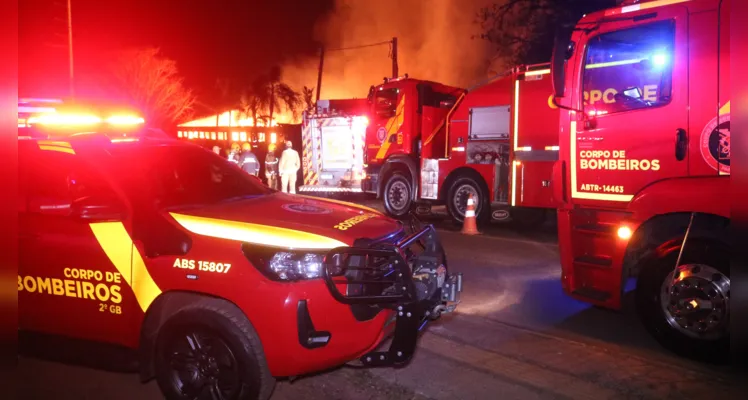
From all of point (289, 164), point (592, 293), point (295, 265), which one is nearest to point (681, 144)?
point (592, 293)

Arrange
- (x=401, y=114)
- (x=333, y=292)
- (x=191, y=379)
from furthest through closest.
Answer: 1. (x=401, y=114)
2. (x=191, y=379)
3. (x=333, y=292)

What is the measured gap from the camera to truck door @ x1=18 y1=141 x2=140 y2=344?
3623mm

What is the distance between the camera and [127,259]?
3.56 meters

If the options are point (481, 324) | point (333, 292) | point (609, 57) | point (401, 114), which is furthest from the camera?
point (401, 114)

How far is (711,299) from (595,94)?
1.90 metres

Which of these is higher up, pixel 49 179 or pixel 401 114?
pixel 401 114

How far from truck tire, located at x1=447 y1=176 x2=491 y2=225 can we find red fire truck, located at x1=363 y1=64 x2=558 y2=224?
2 centimetres

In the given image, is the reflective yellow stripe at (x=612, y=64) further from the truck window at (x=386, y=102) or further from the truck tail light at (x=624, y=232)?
the truck window at (x=386, y=102)

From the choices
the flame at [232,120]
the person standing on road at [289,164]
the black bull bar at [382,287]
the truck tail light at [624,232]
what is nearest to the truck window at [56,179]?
the black bull bar at [382,287]

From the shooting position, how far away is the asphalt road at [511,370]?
393cm

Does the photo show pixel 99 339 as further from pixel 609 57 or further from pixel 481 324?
pixel 609 57

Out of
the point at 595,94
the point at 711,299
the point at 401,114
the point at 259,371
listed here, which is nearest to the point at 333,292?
the point at 259,371

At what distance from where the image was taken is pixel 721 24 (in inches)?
172

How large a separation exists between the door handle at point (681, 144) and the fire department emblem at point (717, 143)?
11cm
